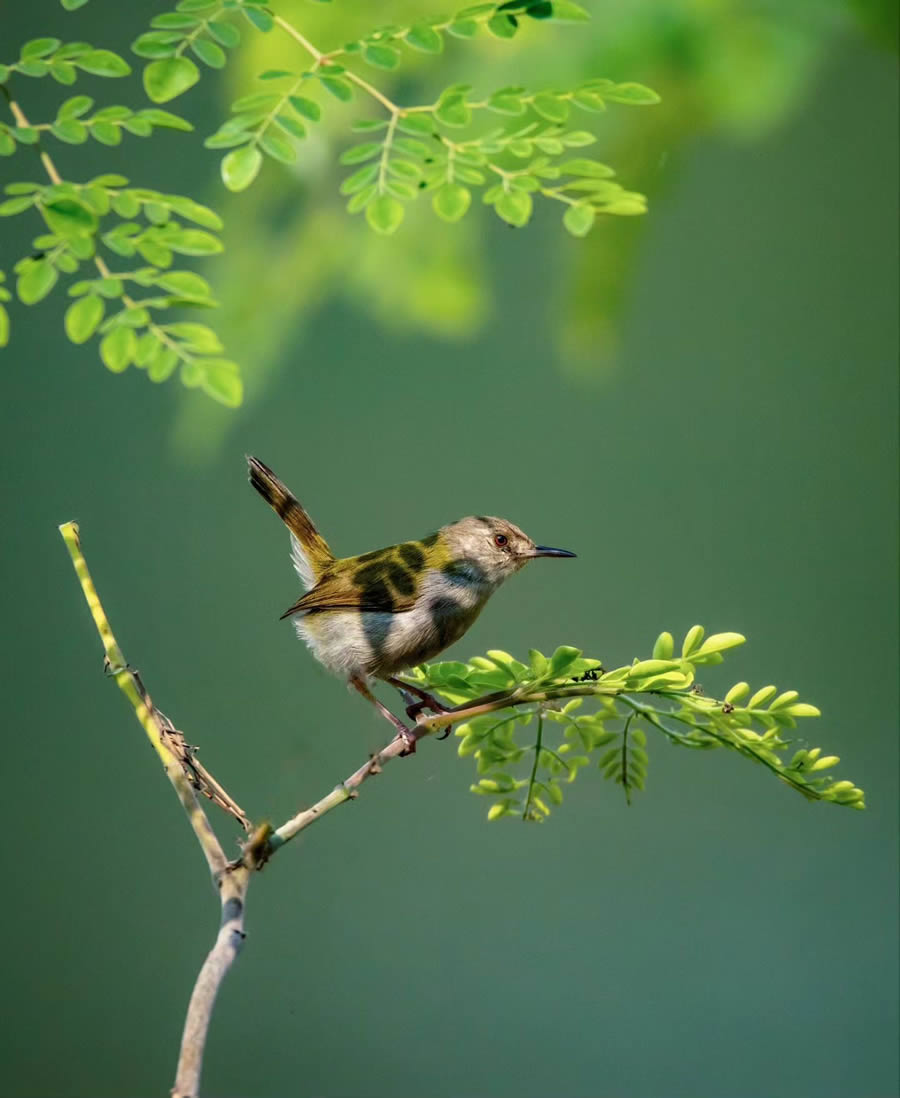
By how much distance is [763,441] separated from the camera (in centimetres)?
174

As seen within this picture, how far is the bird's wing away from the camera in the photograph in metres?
1.14

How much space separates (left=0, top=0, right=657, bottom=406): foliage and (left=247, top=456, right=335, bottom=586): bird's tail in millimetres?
225

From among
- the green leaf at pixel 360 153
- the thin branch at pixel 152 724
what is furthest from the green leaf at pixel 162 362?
the green leaf at pixel 360 153

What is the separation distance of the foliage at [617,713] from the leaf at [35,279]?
0.42 meters

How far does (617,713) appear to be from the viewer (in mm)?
973

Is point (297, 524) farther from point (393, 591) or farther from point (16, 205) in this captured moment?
point (16, 205)

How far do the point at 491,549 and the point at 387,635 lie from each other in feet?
0.50

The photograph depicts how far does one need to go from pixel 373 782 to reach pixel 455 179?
94 centimetres

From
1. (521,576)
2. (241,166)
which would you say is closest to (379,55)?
(241,166)

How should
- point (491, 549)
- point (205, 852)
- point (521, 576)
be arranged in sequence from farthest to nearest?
1. point (521, 576)
2. point (491, 549)
3. point (205, 852)

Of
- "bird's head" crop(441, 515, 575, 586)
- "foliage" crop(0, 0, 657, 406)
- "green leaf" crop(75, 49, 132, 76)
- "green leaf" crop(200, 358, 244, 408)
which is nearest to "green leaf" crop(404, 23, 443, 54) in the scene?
"foliage" crop(0, 0, 657, 406)

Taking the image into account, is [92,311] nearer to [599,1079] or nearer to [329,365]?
[329,365]

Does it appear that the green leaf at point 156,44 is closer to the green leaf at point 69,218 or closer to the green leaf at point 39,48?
the green leaf at point 39,48

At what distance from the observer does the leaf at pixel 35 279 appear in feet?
2.65
